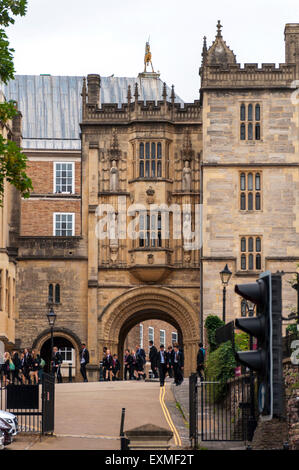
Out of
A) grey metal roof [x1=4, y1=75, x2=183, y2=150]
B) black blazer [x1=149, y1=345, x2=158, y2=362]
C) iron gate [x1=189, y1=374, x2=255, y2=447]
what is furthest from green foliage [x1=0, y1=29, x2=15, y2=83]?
grey metal roof [x1=4, y1=75, x2=183, y2=150]

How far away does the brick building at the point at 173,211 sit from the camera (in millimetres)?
48312

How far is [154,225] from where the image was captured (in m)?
51.1

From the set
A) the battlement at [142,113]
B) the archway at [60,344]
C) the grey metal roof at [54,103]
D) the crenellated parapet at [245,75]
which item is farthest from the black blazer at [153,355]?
the grey metal roof at [54,103]

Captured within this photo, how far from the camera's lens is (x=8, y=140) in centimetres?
2116

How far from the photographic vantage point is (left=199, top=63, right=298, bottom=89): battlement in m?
49.1

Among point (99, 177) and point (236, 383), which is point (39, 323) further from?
point (236, 383)

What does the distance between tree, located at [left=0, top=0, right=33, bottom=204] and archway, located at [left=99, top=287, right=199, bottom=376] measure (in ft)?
97.7

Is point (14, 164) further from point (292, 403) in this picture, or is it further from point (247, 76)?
point (247, 76)

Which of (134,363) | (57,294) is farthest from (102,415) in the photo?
(57,294)

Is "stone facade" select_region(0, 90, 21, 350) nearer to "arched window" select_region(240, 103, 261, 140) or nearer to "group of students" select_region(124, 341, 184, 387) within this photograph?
"group of students" select_region(124, 341, 184, 387)

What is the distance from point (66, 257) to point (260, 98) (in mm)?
11960

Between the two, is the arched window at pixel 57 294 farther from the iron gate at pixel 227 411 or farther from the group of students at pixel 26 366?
the iron gate at pixel 227 411

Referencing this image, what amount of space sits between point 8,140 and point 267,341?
43.9 feet

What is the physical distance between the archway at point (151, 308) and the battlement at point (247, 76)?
10.2 metres
